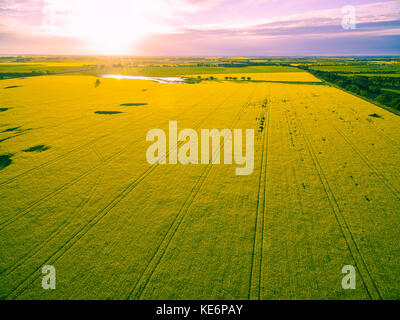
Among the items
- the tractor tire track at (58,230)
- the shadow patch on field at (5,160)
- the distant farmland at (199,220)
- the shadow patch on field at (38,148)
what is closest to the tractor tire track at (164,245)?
the distant farmland at (199,220)

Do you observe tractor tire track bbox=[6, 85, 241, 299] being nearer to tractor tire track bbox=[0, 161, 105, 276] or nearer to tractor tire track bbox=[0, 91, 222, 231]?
tractor tire track bbox=[0, 161, 105, 276]

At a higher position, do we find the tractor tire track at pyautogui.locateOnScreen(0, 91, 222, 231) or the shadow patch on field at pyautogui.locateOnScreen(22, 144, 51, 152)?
the shadow patch on field at pyautogui.locateOnScreen(22, 144, 51, 152)

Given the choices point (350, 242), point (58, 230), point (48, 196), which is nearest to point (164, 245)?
point (58, 230)

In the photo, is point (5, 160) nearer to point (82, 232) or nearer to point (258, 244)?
point (82, 232)

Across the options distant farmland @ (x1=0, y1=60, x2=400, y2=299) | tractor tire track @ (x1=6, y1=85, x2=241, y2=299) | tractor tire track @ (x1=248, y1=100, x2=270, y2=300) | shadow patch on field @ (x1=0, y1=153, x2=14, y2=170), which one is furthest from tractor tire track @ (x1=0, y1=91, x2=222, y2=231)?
tractor tire track @ (x1=248, y1=100, x2=270, y2=300)

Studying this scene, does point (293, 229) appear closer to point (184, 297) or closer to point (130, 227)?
point (184, 297)
